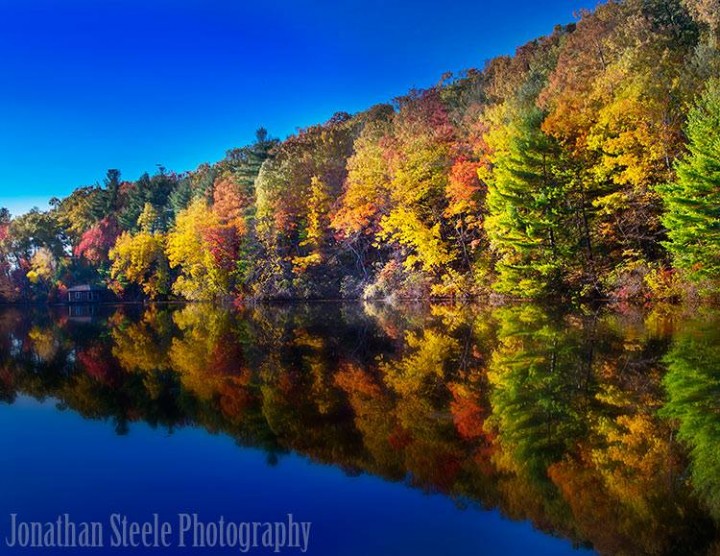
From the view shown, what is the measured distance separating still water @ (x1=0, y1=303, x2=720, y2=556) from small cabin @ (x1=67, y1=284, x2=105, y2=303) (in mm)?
67704

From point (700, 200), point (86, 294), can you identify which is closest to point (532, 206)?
point (700, 200)

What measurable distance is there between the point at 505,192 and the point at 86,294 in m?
66.6

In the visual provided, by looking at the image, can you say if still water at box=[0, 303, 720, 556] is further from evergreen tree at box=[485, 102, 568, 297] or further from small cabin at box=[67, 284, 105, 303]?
small cabin at box=[67, 284, 105, 303]

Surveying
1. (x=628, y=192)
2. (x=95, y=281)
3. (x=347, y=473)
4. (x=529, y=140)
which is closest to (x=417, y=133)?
(x=529, y=140)

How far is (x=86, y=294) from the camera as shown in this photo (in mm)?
74812

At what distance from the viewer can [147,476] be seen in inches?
245

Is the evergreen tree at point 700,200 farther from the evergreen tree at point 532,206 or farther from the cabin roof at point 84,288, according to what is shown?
the cabin roof at point 84,288

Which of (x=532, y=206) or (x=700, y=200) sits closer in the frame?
(x=700, y=200)

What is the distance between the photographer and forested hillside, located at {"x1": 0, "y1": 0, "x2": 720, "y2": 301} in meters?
24.5

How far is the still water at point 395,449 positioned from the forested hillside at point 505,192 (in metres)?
14.1

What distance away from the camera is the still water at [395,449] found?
15.1ft

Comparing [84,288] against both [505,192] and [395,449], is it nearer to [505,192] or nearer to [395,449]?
[505,192]

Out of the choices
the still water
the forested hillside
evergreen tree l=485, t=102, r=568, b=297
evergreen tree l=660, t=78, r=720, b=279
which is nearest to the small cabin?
the forested hillside

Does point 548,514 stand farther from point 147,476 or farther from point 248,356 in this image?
point 248,356
